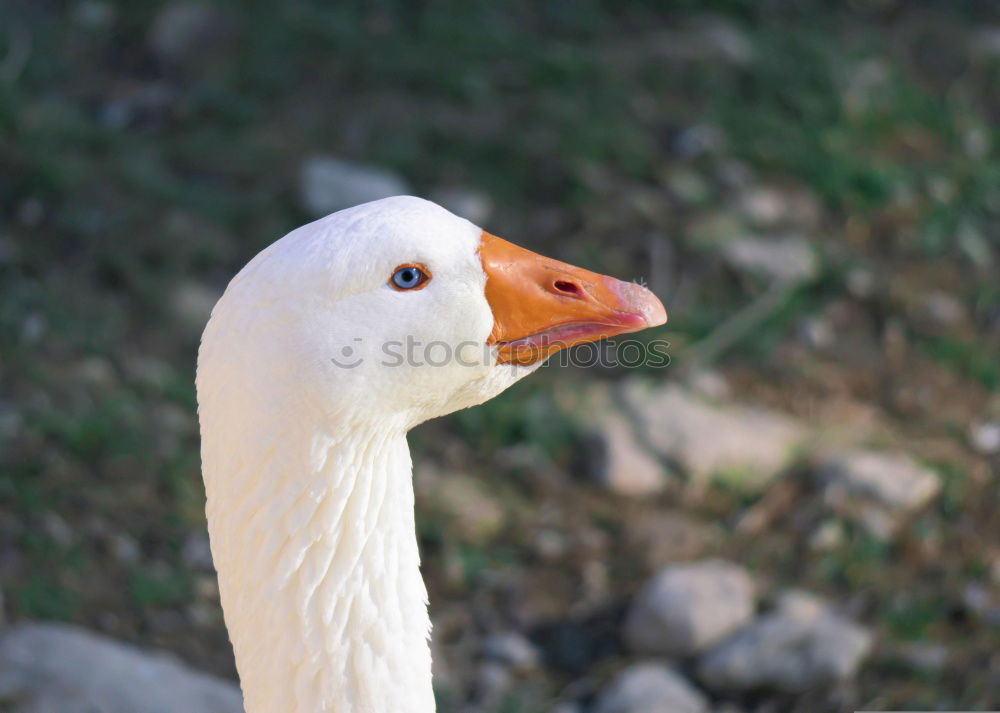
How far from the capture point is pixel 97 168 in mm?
5883

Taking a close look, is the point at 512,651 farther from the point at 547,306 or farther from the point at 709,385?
the point at 547,306

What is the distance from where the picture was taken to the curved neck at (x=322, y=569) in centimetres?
223

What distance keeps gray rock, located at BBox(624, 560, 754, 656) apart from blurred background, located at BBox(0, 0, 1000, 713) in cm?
1

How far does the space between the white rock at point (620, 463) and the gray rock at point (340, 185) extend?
152 centimetres

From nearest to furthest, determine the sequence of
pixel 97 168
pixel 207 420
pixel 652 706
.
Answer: pixel 207 420 → pixel 652 706 → pixel 97 168

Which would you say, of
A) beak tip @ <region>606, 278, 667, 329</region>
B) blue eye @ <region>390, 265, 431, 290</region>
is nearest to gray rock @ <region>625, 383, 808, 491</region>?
beak tip @ <region>606, 278, 667, 329</region>

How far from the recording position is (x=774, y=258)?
5.60 metres

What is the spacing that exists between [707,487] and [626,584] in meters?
0.55

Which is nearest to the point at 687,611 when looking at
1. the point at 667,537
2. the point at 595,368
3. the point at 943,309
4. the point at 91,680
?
the point at 667,537

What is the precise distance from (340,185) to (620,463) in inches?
73.6

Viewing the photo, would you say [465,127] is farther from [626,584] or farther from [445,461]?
[626,584]

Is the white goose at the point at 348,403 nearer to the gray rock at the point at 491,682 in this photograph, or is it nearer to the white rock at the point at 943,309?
the gray rock at the point at 491,682

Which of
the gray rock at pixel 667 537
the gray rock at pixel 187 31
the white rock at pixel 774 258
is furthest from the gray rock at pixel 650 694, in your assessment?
the gray rock at pixel 187 31

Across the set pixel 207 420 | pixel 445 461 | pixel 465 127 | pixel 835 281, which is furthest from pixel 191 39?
pixel 207 420
